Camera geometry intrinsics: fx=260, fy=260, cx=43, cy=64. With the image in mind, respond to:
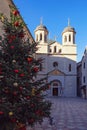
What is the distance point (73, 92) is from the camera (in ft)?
172

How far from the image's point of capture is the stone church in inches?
2074

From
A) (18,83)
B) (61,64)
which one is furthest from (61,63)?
(18,83)

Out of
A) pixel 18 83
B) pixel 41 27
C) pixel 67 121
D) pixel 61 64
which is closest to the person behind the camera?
pixel 18 83

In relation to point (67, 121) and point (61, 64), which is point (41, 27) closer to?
point (61, 64)

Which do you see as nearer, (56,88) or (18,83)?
(18,83)

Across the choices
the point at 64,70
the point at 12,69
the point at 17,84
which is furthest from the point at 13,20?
the point at 64,70

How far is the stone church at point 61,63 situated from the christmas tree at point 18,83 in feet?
144

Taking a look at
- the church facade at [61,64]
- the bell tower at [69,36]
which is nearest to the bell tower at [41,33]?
the church facade at [61,64]

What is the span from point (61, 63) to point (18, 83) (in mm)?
47583

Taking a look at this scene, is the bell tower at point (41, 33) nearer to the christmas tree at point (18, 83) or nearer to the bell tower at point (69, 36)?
the bell tower at point (69, 36)

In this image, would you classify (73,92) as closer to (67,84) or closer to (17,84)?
(67,84)

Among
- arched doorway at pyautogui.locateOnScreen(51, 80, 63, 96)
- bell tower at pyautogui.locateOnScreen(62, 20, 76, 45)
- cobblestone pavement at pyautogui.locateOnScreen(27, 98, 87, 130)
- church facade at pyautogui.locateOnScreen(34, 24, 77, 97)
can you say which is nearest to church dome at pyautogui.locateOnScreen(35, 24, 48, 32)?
church facade at pyautogui.locateOnScreen(34, 24, 77, 97)

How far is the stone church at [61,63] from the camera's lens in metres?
52.7

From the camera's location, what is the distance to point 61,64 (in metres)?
54.4
